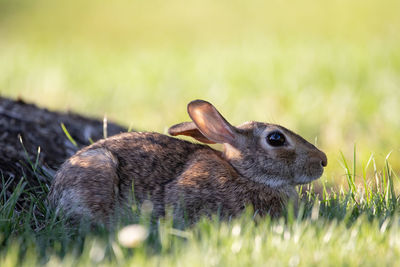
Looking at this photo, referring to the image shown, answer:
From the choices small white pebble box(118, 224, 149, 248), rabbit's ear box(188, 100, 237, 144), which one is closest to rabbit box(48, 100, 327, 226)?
rabbit's ear box(188, 100, 237, 144)

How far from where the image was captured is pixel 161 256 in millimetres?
3322

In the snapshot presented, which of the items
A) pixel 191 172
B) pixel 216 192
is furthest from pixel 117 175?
pixel 216 192

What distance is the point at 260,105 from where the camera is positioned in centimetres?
930

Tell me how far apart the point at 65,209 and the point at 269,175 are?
150 cm

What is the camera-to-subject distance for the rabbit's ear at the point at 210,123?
4.74 metres

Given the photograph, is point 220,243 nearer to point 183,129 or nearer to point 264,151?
point 264,151

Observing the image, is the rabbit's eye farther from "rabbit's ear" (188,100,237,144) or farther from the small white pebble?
the small white pebble

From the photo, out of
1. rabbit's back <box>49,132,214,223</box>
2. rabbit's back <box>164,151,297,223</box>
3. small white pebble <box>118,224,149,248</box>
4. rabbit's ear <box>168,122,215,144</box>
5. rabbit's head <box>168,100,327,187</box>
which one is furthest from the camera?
rabbit's ear <box>168,122,215,144</box>

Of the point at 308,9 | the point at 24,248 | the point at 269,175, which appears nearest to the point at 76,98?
the point at 269,175

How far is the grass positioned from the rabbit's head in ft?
1.72

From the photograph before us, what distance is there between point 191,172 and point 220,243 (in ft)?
3.73

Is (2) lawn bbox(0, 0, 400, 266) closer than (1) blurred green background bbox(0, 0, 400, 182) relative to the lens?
Yes

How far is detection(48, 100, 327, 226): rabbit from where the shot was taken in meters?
4.28

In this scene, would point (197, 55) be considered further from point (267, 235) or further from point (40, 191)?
point (267, 235)
